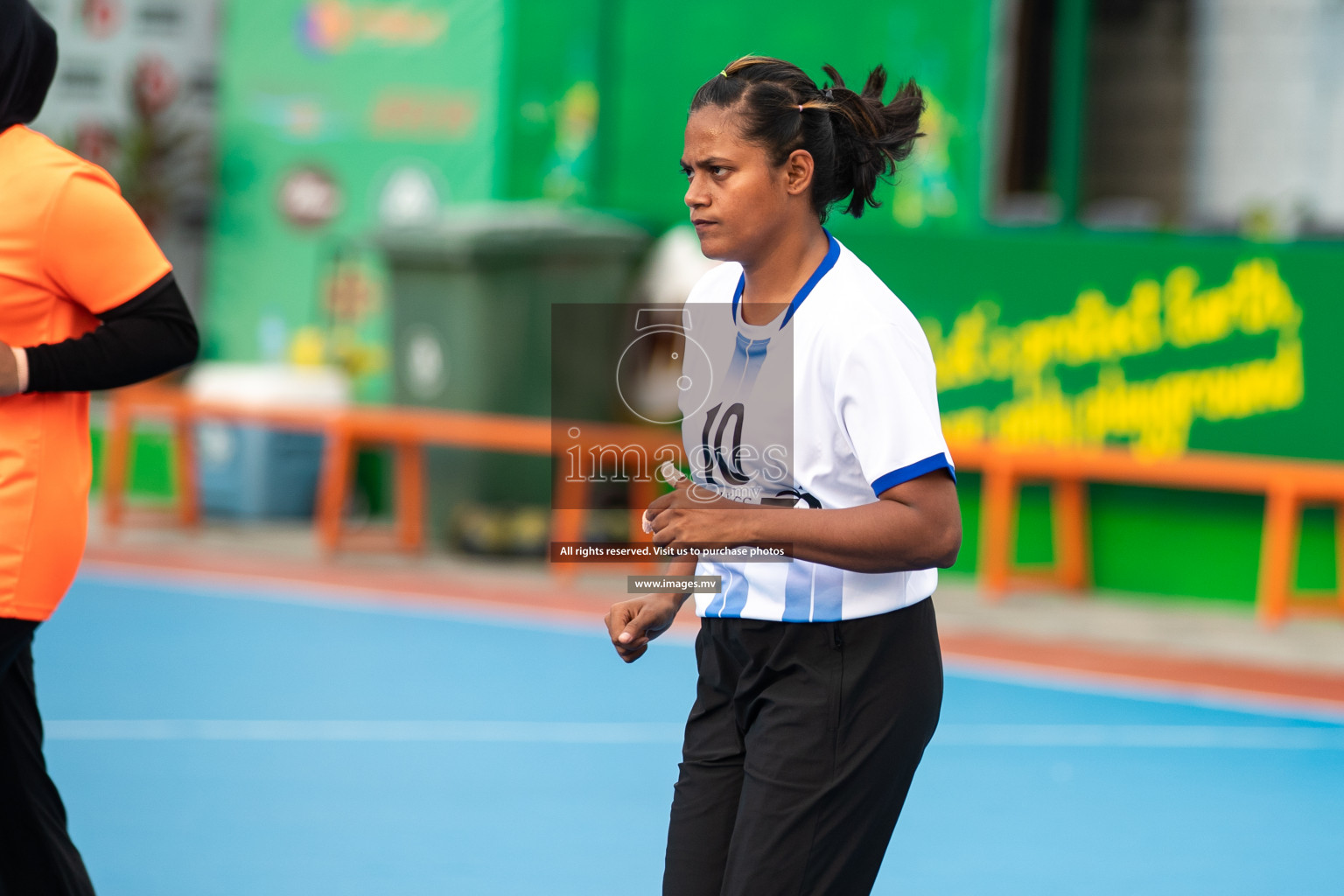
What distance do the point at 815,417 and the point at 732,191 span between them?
14.1 inches

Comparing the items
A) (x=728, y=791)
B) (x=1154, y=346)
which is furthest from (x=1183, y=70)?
(x=728, y=791)

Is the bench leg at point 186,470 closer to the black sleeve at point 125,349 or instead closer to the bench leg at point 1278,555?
the bench leg at point 1278,555

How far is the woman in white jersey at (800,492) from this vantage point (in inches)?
97.3

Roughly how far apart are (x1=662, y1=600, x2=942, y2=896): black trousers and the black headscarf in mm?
1564

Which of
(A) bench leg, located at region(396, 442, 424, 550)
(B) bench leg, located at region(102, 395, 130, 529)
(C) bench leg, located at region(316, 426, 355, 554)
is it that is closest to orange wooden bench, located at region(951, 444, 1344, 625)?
(A) bench leg, located at region(396, 442, 424, 550)

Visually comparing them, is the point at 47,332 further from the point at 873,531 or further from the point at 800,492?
the point at 873,531

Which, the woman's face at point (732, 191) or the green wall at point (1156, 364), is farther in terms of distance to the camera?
the green wall at point (1156, 364)

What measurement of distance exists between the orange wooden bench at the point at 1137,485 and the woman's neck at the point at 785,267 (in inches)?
266

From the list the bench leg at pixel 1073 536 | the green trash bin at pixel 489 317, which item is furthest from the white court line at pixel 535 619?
the bench leg at pixel 1073 536

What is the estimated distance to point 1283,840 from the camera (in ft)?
17.9

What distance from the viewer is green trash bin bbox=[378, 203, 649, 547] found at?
1041 centimetres

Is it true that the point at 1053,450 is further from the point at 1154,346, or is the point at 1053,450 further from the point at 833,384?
the point at 833,384

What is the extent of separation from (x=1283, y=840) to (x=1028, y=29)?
6889 millimetres

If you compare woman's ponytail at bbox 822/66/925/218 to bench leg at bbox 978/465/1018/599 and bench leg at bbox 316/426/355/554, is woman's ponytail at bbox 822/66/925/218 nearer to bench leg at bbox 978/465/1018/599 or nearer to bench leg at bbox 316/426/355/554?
bench leg at bbox 978/465/1018/599
